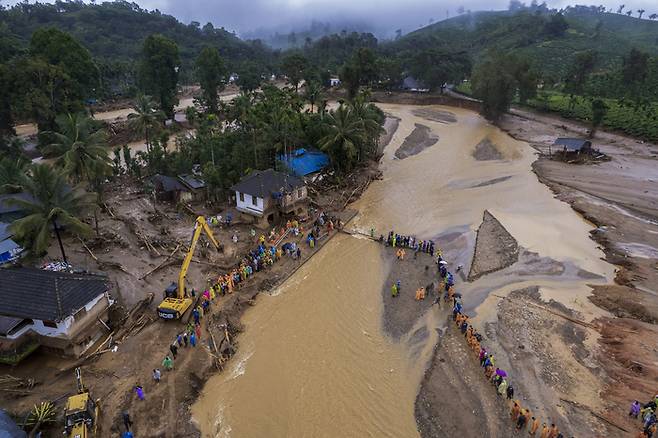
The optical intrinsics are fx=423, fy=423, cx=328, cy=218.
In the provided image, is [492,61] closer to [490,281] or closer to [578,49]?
[490,281]

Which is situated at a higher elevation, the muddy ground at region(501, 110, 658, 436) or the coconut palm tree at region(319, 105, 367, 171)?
the coconut palm tree at region(319, 105, 367, 171)

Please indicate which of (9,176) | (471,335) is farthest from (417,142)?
(9,176)

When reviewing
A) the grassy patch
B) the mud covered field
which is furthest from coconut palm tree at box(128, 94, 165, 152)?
the grassy patch

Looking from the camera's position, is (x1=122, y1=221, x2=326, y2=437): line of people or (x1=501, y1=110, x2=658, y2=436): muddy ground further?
(x1=501, y1=110, x2=658, y2=436): muddy ground

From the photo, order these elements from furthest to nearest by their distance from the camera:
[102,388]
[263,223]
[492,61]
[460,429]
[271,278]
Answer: [492,61] < [263,223] < [271,278] < [102,388] < [460,429]

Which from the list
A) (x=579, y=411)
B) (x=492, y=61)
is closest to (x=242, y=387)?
(x=579, y=411)

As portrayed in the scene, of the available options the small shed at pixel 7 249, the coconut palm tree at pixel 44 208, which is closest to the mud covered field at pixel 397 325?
the small shed at pixel 7 249

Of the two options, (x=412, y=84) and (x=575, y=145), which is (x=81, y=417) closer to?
(x=575, y=145)

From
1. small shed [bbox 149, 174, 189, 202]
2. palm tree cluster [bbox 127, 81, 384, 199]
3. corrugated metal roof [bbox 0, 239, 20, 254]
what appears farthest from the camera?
palm tree cluster [bbox 127, 81, 384, 199]

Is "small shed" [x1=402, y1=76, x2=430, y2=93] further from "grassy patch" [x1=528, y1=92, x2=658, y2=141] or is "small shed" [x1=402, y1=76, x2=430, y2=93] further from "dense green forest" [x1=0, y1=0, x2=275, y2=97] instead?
"dense green forest" [x1=0, y1=0, x2=275, y2=97]
